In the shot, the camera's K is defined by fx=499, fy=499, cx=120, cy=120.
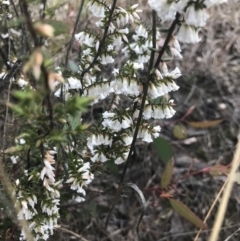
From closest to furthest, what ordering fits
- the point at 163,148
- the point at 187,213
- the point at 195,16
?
the point at 195,16
the point at 187,213
the point at 163,148

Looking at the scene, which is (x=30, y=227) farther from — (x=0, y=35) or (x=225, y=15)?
(x=225, y=15)

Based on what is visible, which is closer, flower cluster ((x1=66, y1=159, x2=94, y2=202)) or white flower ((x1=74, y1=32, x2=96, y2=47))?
flower cluster ((x1=66, y1=159, x2=94, y2=202))

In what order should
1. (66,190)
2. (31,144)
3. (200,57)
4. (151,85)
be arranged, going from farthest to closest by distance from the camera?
(200,57), (66,190), (151,85), (31,144)

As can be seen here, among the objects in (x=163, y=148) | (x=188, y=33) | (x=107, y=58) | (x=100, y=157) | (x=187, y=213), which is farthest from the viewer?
(x=163, y=148)

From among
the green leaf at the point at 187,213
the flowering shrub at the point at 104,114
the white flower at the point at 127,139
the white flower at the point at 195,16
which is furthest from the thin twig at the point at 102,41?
the green leaf at the point at 187,213

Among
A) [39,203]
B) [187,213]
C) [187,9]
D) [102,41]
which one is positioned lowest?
[187,213]

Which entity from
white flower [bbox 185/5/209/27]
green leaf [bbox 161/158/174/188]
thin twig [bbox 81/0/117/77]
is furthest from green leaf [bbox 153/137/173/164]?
white flower [bbox 185/5/209/27]

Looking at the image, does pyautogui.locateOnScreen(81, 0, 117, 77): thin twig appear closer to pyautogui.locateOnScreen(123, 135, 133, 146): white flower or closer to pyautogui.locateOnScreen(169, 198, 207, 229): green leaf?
pyautogui.locateOnScreen(123, 135, 133, 146): white flower

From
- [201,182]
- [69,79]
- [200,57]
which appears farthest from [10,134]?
[200,57]

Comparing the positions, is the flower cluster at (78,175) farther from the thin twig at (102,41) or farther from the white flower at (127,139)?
the thin twig at (102,41)

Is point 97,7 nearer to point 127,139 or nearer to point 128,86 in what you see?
point 128,86

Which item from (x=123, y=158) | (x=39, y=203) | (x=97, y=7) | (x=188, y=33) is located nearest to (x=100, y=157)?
(x=123, y=158)
